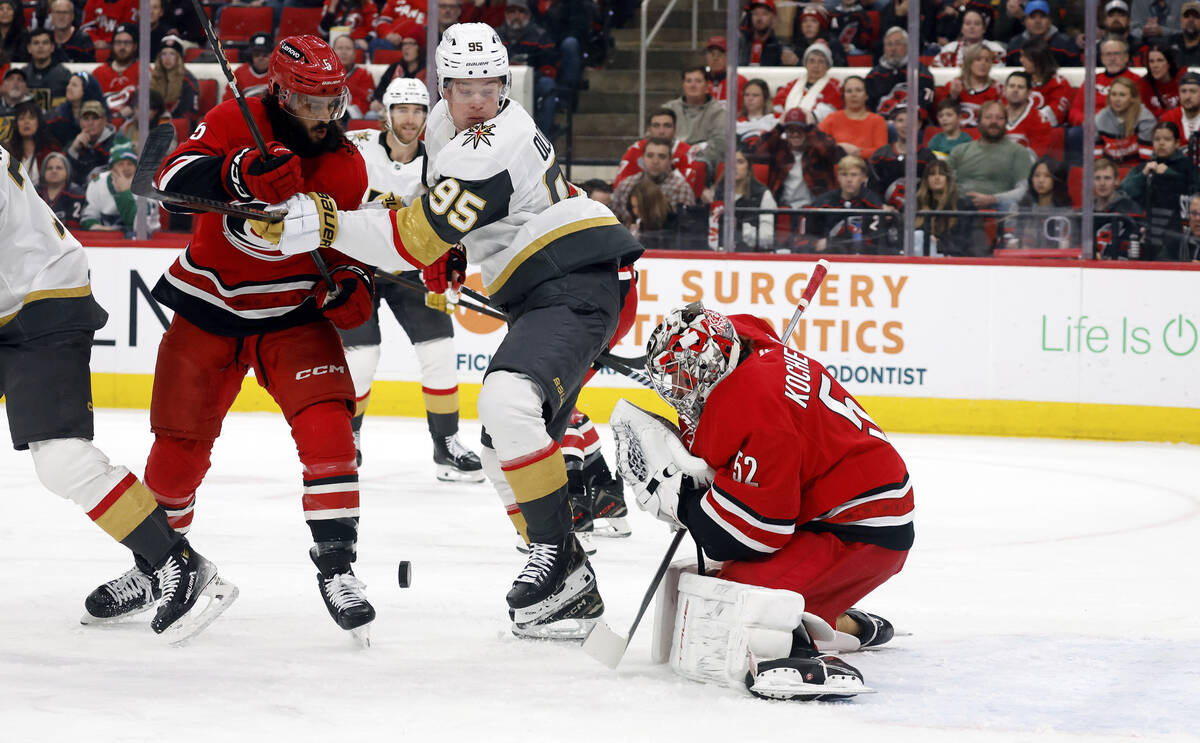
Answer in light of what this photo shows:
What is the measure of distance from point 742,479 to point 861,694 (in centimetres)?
46

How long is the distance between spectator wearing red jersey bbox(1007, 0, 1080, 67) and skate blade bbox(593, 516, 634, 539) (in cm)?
359

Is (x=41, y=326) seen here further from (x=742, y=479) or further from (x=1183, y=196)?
(x=1183, y=196)

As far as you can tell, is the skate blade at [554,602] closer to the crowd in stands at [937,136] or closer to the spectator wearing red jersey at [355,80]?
the crowd in stands at [937,136]

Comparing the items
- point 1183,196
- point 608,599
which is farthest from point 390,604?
point 1183,196

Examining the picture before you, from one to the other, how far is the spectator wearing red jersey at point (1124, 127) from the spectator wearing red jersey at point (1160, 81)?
0.04 metres

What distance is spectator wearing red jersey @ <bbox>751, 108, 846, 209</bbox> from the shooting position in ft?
22.8

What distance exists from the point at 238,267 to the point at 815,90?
443cm

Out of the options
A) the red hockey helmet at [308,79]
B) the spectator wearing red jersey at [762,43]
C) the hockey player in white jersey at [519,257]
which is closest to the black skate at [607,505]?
the hockey player in white jersey at [519,257]

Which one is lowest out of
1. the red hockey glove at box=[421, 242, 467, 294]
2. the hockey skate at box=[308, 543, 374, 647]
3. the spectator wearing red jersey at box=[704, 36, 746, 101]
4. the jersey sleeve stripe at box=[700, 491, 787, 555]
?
the hockey skate at box=[308, 543, 374, 647]

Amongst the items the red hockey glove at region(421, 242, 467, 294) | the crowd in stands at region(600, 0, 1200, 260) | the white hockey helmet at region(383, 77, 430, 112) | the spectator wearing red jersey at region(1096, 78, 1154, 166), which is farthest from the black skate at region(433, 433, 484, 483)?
the spectator wearing red jersey at region(1096, 78, 1154, 166)

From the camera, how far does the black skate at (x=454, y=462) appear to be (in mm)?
5516

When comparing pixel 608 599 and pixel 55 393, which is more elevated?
pixel 55 393

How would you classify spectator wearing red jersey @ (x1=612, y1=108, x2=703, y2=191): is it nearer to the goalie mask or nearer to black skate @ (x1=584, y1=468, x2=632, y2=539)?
black skate @ (x1=584, y1=468, x2=632, y2=539)

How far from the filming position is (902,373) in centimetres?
687
